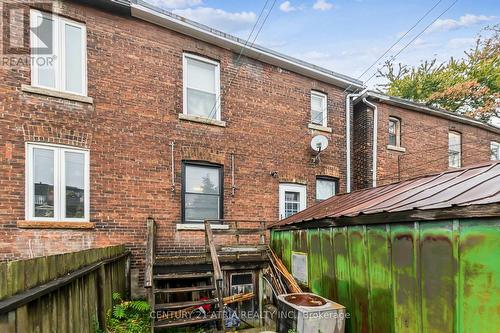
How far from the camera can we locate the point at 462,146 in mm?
13938

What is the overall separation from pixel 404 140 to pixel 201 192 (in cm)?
834

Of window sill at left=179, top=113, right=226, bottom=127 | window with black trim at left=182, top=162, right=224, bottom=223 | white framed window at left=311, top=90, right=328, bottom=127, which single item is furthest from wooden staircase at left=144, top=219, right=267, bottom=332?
white framed window at left=311, top=90, right=328, bottom=127

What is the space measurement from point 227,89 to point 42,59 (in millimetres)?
4495

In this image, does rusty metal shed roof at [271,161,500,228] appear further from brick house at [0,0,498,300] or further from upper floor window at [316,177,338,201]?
upper floor window at [316,177,338,201]

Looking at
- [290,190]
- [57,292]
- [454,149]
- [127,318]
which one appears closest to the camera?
[57,292]

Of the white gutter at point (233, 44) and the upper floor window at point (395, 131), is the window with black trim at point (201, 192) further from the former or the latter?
the upper floor window at point (395, 131)

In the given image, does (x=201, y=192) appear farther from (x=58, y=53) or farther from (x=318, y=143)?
(x=58, y=53)

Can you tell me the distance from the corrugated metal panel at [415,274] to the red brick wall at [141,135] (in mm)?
3933

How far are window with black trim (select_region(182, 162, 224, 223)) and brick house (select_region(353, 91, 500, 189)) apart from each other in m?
5.65

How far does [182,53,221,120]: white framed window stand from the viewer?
864 cm

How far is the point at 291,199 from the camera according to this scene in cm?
1002

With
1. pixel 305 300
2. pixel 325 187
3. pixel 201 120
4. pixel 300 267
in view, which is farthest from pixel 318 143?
pixel 305 300

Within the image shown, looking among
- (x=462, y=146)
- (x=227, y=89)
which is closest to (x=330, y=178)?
(x=227, y=89)

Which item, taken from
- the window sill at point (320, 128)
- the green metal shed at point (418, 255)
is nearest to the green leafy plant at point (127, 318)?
the green metal shed at point (418, 255)
